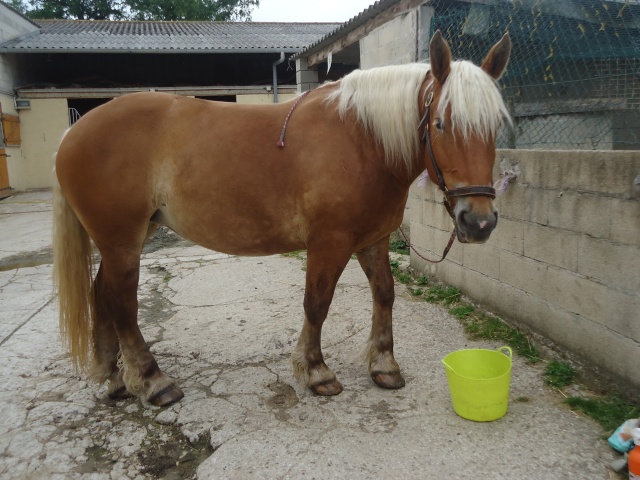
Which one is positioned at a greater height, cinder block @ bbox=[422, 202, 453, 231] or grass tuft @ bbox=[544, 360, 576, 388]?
cinder block @ bbox=[422, 202, 453, 231]

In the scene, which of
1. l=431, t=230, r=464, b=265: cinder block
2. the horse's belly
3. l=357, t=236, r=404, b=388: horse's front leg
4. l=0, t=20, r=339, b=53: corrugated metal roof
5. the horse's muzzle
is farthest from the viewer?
l=0, t=20, r=339, b=53: corrugated metal roof

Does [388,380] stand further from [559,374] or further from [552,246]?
[552,246]

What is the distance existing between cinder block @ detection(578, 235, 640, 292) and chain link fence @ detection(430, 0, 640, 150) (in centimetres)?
88

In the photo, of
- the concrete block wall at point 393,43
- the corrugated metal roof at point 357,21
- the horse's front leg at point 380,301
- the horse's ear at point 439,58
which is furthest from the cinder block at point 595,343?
the corrugated metal roof at point 357,21

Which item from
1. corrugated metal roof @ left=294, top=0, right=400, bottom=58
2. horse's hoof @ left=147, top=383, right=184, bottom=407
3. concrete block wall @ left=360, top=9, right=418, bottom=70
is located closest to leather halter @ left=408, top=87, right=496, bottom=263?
horse's hoof @ left=147, top=383, right=184, bottom=407

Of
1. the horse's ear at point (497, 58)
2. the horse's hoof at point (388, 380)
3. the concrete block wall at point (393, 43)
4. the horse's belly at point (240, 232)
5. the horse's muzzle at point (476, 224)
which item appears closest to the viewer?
the horse's muzzle at point (476, 224)

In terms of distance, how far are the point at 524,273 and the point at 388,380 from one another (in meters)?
1.28

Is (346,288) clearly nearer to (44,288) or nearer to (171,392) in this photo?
(171,392)

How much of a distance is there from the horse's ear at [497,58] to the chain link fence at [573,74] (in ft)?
4.25

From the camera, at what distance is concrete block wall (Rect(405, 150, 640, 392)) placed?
2438mm

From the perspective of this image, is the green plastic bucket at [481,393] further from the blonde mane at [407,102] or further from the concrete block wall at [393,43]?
the concrete block wall at [393,43]

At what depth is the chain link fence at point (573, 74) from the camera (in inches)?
128

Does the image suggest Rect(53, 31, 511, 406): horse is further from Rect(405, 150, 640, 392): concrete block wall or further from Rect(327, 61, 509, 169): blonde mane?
Rect(405, 150, 640, 392): concrete block wall

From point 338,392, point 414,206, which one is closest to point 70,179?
point 338,392
